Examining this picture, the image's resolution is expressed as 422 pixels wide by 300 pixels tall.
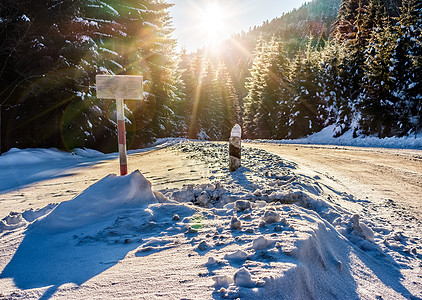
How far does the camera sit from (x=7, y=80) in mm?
13445

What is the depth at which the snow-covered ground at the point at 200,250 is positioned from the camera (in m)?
1.97

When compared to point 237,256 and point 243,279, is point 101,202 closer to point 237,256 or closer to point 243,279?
point 237,256

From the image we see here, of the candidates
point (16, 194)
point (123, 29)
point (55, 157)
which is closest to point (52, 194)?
point (16, 194)

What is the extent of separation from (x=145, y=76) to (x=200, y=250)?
20.2 m

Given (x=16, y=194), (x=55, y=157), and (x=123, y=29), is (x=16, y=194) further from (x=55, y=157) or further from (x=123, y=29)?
(x=123, y=29)

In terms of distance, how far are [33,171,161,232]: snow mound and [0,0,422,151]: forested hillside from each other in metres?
11.3

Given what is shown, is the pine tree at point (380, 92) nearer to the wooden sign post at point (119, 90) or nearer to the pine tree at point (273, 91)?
the pine tree at point (273, 91)

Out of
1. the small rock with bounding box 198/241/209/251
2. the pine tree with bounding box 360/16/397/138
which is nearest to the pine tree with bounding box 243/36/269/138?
the pine tree with bounding box 360/16/397/138

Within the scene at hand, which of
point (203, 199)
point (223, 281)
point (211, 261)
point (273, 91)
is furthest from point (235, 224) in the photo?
point (273, 91)

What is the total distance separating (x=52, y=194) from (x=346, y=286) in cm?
581

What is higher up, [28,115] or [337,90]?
[337,90]

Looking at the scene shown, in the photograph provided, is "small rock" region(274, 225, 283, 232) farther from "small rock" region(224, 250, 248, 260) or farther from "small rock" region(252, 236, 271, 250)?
"small rock" region(224, 250, 248, 260)

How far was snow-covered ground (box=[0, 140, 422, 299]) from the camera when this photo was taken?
6.48 feet

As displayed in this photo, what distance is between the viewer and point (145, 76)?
21.2 meters
